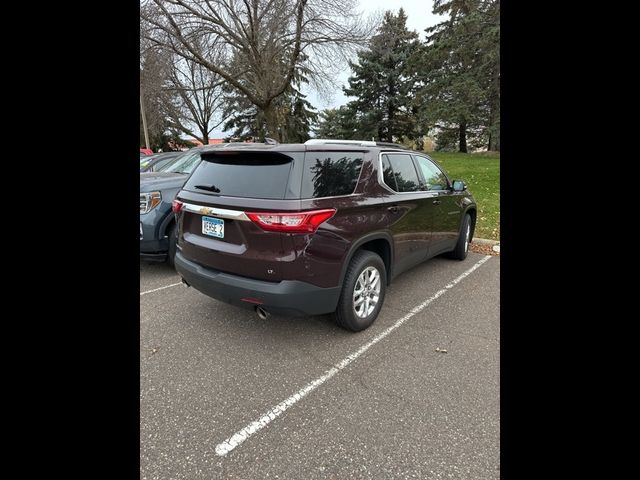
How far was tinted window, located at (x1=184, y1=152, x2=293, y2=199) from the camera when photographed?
285 centimetres

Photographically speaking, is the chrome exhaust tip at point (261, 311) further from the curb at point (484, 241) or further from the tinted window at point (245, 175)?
the curb at point (484, 241)

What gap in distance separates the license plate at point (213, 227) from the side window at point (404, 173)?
170 centimetres

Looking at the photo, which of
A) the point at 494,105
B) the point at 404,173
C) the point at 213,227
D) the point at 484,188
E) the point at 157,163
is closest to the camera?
the point at 213,227

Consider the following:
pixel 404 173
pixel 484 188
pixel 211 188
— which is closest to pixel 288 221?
pixel 211 188

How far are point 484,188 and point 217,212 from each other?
10.2 meters

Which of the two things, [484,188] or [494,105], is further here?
[494,105]

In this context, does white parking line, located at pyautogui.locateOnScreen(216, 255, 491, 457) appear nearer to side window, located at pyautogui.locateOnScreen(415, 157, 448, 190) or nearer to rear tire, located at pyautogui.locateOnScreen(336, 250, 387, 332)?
rear tire, located at pyautogui.locateOnScreen(336, 250, 387, 332)

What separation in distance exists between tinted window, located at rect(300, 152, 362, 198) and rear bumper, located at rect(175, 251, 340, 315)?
28.1 inches

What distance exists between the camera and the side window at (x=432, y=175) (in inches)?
174

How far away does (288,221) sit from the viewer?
2689 mm

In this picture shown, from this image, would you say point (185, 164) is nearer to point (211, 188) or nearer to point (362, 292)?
point (211, 188)

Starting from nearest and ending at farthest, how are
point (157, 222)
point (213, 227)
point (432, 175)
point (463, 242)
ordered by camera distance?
point (213, 227) < point (432, 175) < point (157, 222) < point (463, 242)

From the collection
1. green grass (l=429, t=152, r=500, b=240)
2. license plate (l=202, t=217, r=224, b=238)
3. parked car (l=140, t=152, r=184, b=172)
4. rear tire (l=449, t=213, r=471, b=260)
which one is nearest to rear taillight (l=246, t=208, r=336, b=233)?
license plate (l=202, t=217, r=224, b=238)
